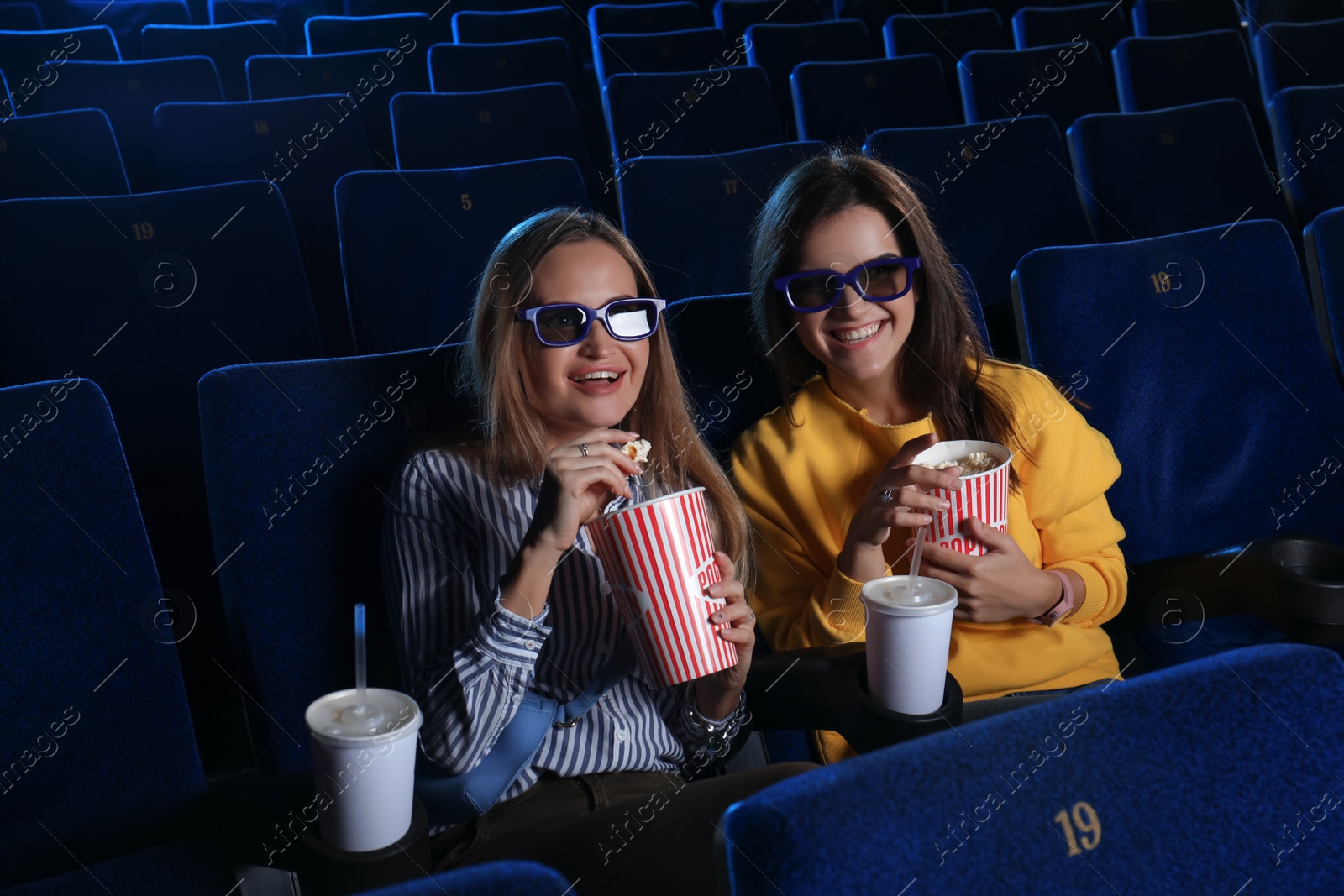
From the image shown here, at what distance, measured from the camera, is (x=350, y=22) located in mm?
3648

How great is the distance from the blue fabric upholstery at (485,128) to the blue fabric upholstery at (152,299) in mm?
815

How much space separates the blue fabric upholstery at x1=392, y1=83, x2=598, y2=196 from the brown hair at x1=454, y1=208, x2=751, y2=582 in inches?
59.2

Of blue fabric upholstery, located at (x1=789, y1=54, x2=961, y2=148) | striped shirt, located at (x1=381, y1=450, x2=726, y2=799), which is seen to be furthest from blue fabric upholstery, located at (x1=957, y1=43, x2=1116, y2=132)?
striped shirt, located at (x1=381, y1=450, x2=726, y2=799)

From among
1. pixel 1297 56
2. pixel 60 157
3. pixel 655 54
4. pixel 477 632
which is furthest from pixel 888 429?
pixel 1297 56

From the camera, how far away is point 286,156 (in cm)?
Answer: 233

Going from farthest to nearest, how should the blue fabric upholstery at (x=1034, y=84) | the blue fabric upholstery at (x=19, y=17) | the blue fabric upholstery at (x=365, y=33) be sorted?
the blue fabric upholstery at (x=19, y=17), the blue fabric upholstery at (x=365, y=33), the blue fabric upholstery at (x=1034, y=84)

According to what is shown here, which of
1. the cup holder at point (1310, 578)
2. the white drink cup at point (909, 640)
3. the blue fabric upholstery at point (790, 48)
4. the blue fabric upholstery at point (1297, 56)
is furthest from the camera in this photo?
the blue fabric upholstery at point (790, 48)

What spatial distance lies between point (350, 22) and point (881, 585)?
3.52 m

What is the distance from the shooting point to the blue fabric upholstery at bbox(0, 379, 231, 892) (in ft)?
2.80

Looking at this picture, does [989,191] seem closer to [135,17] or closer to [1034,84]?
[1034,84]

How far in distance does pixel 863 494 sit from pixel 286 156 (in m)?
1.75

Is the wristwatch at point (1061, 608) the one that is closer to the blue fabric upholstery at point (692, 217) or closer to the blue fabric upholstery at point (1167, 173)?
the blue fabric upholstery at point (692, 217)

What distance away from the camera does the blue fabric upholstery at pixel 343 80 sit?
2.93 metres

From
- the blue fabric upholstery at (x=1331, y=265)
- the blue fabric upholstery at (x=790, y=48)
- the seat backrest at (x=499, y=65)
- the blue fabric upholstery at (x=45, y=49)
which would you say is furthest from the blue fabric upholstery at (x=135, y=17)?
the blue fabric upholstery at (x=1331, y=265)
